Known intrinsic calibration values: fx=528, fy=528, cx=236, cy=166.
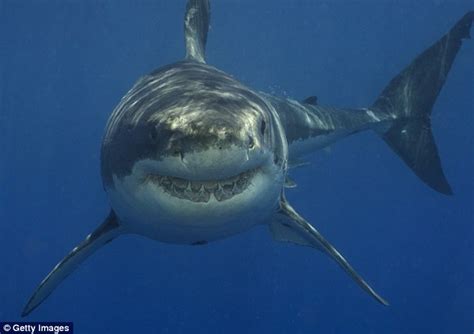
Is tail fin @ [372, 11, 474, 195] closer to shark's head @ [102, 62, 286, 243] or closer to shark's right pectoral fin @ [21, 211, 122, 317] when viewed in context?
shark's head @ [102, 62, 286, 243]

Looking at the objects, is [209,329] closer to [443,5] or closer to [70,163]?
[70,163]

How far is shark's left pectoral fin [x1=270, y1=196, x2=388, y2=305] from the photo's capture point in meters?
5.43

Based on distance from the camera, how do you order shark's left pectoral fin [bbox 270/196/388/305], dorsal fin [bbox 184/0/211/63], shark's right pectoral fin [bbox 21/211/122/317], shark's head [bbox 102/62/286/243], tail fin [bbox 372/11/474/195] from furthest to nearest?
tail fin [bbox 372/11/474/195] < dorsal fin [bbox 184/0/211/63] < shark's right pectoral fin [bbox 21/211/122/317] < shark's left pectoral fin [bbox 270/196/388/305] < shark's head [bbox 102/62/286/243]

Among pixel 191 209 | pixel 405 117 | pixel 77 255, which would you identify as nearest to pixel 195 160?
pixel 191 209

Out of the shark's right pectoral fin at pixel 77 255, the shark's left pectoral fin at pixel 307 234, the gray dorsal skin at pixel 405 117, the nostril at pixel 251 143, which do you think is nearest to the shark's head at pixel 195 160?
the nostril at pixel 251 143

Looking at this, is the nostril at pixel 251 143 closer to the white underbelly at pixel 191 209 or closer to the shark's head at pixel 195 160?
the shark's head at pixel 195 160

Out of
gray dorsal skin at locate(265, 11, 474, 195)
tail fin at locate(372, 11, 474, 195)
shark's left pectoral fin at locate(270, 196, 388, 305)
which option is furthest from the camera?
tail fin at locate(372, 11, 474, 195)

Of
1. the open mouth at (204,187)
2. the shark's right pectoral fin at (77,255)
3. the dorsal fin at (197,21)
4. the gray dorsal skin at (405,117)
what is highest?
the dorsal fin at (197,21)

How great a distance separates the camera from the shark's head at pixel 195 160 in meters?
3.20

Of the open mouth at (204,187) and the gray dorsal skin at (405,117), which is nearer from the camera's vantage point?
the open mouth at (204,187)

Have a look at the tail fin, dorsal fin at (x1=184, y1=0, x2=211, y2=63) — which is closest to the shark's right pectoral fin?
dorsal fin at (x1=184, y1=0, x2=211, y2=63)

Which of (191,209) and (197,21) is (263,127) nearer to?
(191,209)

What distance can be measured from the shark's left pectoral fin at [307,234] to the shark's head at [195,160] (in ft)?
3.02

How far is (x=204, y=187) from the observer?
11.2 ft
